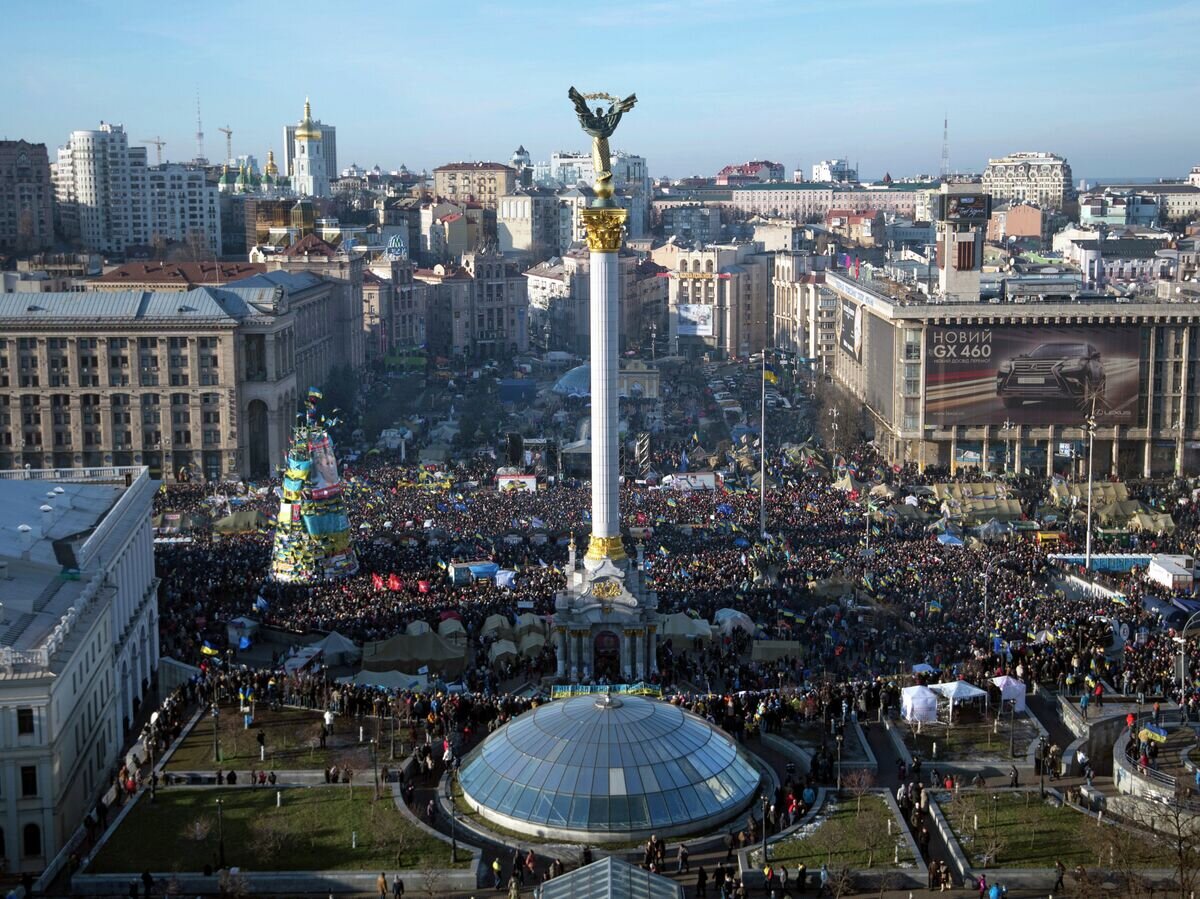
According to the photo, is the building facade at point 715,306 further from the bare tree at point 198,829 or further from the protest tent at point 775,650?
the bare tree at point 198,829

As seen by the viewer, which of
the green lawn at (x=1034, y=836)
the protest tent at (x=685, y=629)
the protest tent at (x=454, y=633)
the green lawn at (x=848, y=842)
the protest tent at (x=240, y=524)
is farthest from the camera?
the protest tent at (x=240, y=524)

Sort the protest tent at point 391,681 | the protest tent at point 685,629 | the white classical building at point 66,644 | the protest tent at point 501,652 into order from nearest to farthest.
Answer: the white classical building at point 66,644
the protest tent at point 391,681
the protest tent at point 501,652
the protest tent at point 685,629

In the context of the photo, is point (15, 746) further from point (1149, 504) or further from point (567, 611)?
point (1149, 504)

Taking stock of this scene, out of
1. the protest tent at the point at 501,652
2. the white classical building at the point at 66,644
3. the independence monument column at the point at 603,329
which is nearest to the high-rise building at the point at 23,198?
the white classical building at the point at 66,644


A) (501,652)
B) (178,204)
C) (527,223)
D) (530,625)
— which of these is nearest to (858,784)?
(501,652)

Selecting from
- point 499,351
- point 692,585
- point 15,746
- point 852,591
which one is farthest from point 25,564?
point 499,351

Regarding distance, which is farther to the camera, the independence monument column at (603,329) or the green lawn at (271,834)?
the independence monument column at (603,329)
